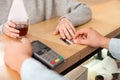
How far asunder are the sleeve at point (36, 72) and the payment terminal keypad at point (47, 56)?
0.04 metres

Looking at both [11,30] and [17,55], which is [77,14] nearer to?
[11,30]

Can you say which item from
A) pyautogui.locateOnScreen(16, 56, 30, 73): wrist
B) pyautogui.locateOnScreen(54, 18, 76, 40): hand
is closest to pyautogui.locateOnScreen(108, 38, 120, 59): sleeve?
pyautogui.locateOnScreen(54, 18, 76, 40): hand

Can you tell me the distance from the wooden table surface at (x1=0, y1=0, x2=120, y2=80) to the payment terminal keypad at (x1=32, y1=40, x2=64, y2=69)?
4 cm

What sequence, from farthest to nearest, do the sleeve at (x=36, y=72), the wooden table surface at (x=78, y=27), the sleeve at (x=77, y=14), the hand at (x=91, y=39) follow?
1. the sleeve at (x=77, y=14)
2. the hand at (x=91, y=39)
3. the wooden table surface at (x=78, y=27)
4. the sleeve at (x=36, y=72)

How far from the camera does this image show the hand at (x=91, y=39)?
3.49 feet

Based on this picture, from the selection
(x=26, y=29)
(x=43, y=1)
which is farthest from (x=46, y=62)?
(x=43, y=1)

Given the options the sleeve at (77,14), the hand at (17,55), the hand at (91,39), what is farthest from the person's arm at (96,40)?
the hand at (17,55)

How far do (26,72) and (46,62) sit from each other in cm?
10

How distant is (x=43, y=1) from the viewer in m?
1.52

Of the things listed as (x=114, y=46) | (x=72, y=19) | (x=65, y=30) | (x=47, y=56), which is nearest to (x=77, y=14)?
(x=72, y=19)

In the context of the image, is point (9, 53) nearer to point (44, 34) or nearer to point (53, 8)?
point (44, 34)

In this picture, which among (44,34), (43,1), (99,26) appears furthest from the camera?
(43,1)

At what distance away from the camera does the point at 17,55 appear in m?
0.86

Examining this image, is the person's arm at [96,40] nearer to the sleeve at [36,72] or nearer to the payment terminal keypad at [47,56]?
the payment terminal keypad at [47,56]
